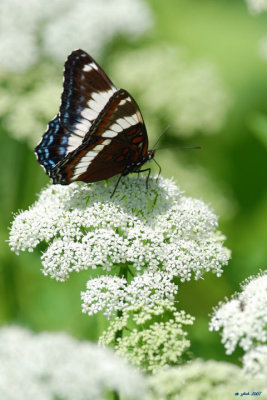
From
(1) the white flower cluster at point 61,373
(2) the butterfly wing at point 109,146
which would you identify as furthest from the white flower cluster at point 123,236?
(1) the white flower cluster at point 61,373

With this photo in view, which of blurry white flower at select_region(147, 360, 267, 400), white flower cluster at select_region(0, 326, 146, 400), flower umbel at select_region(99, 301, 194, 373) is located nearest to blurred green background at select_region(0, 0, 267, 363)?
flower umbel at select_region(99, 301, 194, 373)

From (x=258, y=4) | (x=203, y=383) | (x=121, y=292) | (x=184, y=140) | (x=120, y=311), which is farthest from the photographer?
(x=184, y=140)

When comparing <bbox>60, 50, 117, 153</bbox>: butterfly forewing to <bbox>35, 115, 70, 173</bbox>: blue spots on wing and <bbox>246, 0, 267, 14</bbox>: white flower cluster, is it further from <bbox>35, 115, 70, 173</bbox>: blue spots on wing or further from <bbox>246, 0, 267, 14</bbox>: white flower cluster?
<bbox>246, 0, 267, 14</bbox>: white flower cluster

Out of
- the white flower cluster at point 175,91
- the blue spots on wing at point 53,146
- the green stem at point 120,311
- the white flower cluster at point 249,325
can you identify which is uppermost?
the white flower cluster at point 175,91

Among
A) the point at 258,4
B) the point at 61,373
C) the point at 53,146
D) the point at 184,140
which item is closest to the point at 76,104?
the point at 53,146

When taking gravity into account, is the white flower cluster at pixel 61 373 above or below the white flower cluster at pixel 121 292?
below

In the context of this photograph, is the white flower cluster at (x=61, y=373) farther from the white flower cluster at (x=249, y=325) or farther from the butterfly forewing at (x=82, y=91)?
the butterfly forewing at (x=82, y=91)

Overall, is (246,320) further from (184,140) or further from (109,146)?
(184,140)
